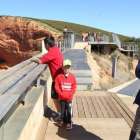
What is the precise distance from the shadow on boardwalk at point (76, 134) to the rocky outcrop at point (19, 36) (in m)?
29.0

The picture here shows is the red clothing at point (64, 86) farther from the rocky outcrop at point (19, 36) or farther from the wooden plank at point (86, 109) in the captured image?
the rocky outcrop at point (19, 36)

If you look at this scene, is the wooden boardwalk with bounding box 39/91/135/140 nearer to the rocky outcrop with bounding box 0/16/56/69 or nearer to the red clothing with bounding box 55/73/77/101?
the red clothing with bounding box 55/73/77/101

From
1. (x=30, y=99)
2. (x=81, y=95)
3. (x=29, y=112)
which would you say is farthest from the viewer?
(x=81, y=95)

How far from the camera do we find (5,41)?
Result: 1442 inches

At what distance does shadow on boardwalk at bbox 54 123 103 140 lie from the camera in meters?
4.08

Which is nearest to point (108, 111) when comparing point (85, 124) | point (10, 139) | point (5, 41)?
point (85, 124)

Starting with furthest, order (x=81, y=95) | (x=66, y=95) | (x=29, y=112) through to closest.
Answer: (x=81, y=95) < (x=66, y=95) < (x=29, y=112)

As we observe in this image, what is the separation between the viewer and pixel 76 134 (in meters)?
4.23

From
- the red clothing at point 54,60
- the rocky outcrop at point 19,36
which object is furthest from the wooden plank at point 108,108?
the rocky outcrop at point 19,36

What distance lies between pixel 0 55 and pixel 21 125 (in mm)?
38803

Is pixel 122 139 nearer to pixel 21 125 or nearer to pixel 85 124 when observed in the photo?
pixel 85 124

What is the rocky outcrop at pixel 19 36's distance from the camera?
33719 millimetres

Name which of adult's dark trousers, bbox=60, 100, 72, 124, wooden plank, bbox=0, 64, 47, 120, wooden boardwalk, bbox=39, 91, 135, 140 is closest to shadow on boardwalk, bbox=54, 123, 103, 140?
wooden boardwalk, bbox=39, 91, 135, 140

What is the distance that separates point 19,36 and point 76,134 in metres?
33.0
